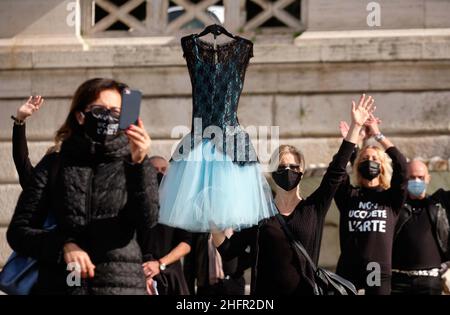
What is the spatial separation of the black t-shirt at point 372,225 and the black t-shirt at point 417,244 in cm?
42

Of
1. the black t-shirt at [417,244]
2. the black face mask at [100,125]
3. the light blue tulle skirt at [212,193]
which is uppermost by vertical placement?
the black face mask at [100,125]

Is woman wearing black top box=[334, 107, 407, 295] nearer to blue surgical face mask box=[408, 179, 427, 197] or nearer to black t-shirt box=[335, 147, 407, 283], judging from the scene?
black t-shirt box=[335, 147, 407, 283]

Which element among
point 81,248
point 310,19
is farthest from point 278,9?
point 81,248

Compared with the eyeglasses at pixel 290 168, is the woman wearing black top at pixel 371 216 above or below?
below

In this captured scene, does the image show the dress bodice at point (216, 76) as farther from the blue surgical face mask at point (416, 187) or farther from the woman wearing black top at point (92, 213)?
the woman wearing black top at point (92, 213)

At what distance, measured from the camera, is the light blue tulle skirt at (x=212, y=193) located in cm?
703

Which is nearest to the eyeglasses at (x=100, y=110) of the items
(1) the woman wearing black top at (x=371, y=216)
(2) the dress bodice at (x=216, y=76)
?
(2) the dress bodice at (x=216, y=76)

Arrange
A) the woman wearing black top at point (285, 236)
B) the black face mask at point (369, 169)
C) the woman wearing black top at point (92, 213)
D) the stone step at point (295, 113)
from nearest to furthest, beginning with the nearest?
the woman wearing black top at point (92, 213) → the woman wearing black top at point (285, 236) → the black face mask at point (369, 169) → the stone step at point (295, 113)

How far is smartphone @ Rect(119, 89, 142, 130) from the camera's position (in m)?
5.48

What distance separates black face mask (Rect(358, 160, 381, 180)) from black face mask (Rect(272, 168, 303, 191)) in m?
1.41

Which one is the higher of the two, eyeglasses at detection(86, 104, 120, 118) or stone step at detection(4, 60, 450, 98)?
stone step at detection(4, 60, 450, 98)

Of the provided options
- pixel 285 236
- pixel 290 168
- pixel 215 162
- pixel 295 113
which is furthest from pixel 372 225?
pixel 295 113

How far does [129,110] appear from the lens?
218 inches

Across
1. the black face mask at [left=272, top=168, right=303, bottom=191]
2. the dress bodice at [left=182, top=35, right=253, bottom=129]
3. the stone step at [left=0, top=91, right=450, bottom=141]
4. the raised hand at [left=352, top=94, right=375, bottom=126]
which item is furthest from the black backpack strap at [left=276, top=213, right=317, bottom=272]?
the stone step at [left=0, top=91, right=450, bottom=141]
